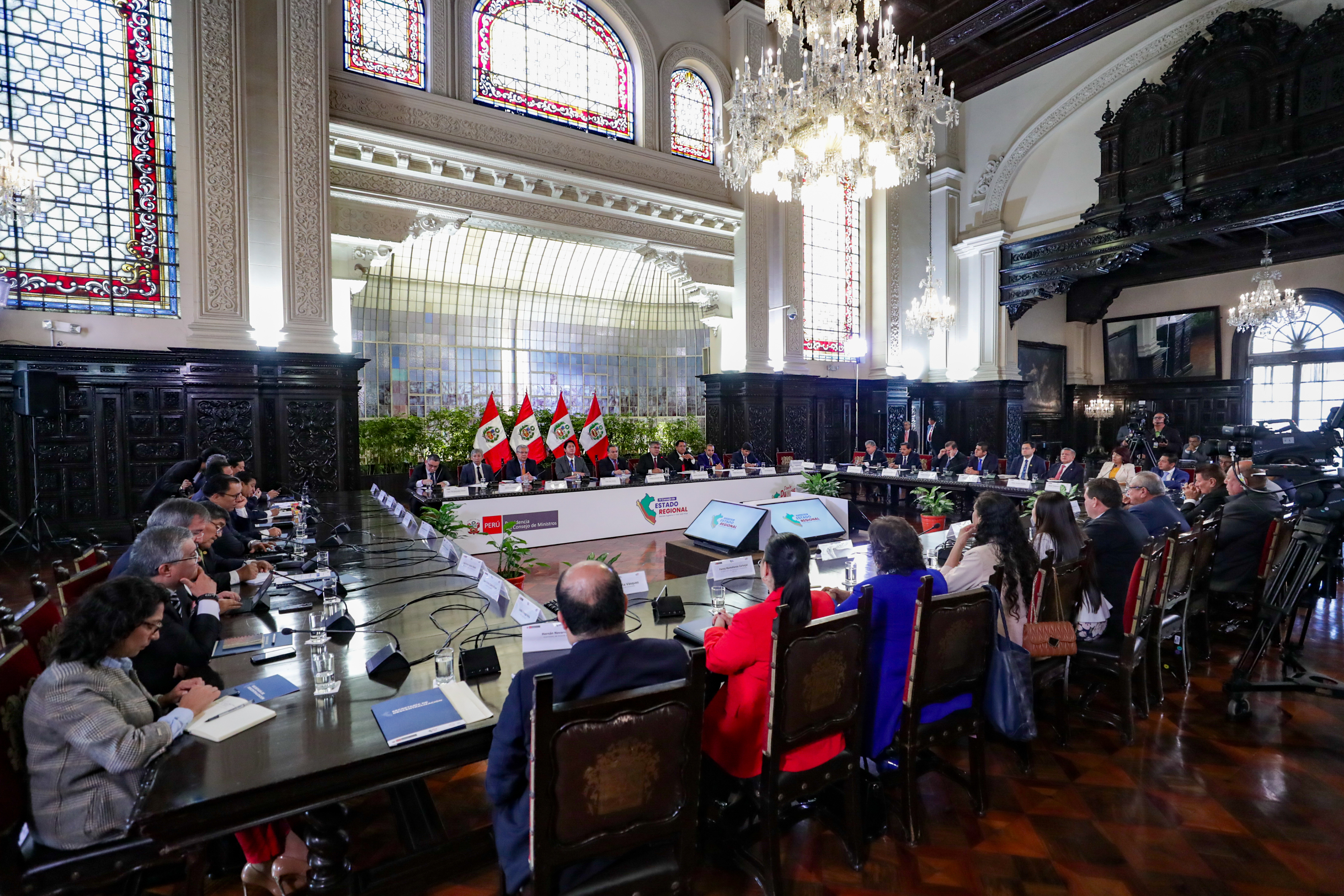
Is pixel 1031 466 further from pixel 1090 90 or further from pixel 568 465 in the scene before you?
pixel 1090 90

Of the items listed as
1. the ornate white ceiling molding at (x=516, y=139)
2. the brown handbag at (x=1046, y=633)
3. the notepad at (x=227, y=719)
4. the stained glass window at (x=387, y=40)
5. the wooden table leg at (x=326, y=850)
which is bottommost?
the wooden table leg at (x=326, y=850)

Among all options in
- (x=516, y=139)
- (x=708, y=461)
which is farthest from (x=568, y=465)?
(x=516, y=139)

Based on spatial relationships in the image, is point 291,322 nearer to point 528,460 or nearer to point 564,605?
point 528,460

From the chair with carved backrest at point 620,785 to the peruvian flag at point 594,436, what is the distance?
6.70 meters

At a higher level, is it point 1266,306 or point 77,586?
point 1266,306

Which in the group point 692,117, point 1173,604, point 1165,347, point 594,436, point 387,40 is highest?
point 692,117

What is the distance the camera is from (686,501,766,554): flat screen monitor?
4.76 m

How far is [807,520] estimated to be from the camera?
4906 mm

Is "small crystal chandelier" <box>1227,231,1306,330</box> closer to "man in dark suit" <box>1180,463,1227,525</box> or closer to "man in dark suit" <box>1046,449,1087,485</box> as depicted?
"man in dark suit" <box>1046,449,1087,485</box>

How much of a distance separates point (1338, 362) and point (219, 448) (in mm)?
16766

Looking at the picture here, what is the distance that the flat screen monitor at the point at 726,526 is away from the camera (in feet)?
15.6

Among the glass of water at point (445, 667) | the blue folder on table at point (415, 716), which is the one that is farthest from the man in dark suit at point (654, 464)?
the blue folder on table at point (415, 716)

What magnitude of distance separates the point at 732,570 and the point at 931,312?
8039 millimetres

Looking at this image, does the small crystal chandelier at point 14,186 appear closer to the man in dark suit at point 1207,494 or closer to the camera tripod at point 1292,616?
the camera tripod at point 1292,616
